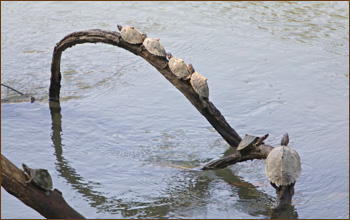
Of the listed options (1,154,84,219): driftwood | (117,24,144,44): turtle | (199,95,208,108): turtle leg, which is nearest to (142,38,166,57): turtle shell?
(117,24,144,44): turtle

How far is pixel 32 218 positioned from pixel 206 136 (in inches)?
64.0

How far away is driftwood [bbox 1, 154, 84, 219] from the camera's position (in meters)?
2.45

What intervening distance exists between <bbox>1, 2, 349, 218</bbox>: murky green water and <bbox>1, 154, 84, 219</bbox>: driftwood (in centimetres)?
67

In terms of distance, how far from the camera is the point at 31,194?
2486mm

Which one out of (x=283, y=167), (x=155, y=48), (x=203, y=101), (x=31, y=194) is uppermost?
(x=155, y=48)

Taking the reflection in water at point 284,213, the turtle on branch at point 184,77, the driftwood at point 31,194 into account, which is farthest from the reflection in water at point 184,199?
the driftwood at point 31,194

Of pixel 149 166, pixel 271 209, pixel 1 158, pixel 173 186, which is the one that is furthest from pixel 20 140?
pixel 271 209

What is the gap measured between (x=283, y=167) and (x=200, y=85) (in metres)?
0.97

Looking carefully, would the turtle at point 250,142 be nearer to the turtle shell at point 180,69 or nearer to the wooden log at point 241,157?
the wooden log at point 241,157

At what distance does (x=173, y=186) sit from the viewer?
350 cm

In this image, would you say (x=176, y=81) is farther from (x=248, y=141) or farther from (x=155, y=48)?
(x=248, y=141)

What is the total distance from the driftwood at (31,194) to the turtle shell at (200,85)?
140cm

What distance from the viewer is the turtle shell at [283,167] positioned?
2.86m

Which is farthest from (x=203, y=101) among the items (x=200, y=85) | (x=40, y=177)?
(x=40, y=177)
